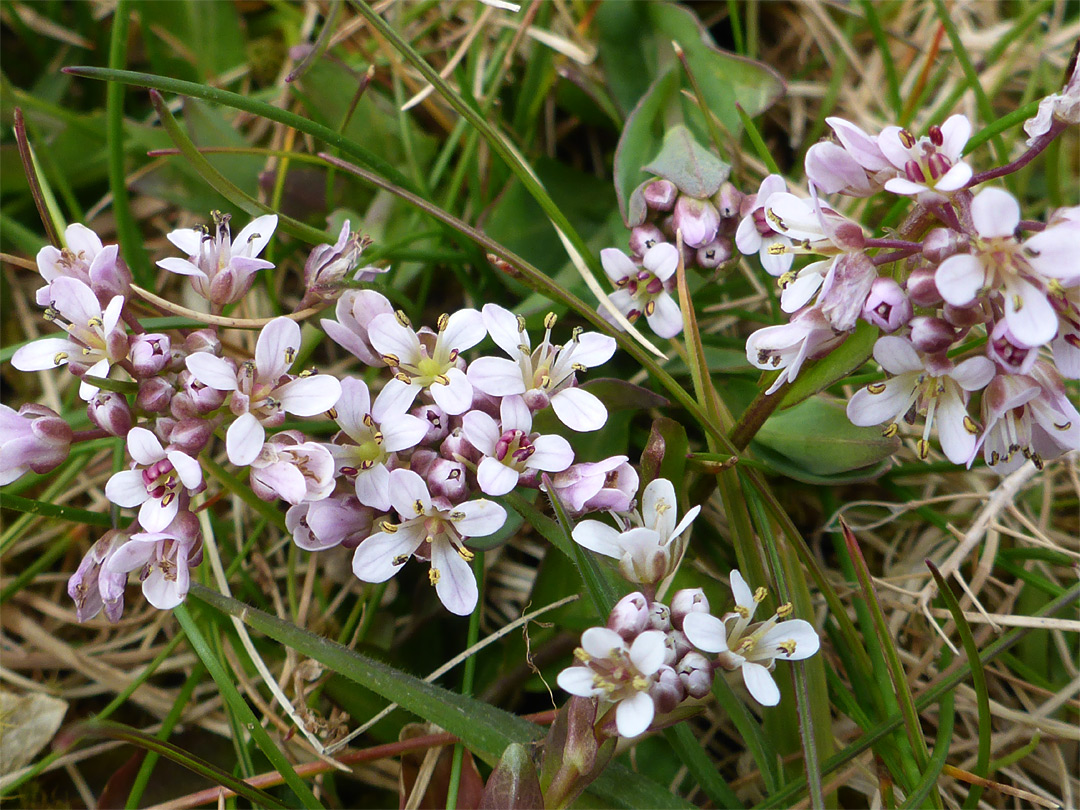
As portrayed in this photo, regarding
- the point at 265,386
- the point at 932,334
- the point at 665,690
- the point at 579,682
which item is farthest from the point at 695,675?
the point at 265,386

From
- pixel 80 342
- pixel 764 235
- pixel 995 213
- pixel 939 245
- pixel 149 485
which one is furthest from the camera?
pixel 764 235

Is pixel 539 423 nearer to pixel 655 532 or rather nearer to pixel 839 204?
pixel 655 532

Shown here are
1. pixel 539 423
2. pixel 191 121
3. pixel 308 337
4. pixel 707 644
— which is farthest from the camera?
pixel 191 121

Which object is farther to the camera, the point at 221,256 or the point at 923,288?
the point at 221,256

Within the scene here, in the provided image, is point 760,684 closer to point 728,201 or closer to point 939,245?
point 939,245

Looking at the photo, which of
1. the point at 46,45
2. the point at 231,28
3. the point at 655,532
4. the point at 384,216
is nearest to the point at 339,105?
the point at 384,216

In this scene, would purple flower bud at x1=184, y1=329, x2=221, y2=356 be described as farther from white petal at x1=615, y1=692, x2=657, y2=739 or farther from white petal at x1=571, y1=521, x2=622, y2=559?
white petal at x1=615, y1=692, x2=657, y2=739

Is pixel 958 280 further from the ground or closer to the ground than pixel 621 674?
further from the ground
